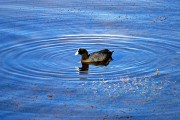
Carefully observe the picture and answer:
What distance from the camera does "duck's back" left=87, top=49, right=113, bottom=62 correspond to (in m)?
20.2

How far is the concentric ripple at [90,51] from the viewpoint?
18859mm

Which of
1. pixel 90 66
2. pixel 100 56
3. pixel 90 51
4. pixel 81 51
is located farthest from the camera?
pixel 90 51

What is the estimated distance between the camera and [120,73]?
18.6 m

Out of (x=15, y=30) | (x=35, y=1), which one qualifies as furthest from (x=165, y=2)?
(x=15, y=30)

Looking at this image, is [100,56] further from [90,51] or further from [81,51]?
[90,51]

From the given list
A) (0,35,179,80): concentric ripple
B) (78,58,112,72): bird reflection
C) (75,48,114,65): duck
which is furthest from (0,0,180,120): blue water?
(75,48,114,65): duck

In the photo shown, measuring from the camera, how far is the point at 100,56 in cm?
2025

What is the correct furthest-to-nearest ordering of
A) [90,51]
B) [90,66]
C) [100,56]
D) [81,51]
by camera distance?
[90,51] < [81,51] < [90,66] < [100,56]

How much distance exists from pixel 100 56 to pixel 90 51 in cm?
162

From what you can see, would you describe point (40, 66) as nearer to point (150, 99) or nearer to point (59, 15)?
point (150, 99)

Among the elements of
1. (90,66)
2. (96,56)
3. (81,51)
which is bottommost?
(90,66)

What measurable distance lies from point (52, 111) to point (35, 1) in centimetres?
1604

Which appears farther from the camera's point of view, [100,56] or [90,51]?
[90,51]

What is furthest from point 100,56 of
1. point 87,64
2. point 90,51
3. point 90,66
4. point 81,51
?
point 90,51
